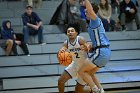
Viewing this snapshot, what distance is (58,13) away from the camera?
10.8 meters

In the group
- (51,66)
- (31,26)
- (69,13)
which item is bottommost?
(51,66)

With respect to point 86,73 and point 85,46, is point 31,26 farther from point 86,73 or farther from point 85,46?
point 86,73

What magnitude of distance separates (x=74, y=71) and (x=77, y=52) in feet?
1.14

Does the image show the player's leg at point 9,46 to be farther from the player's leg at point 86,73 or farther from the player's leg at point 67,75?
the player's leg at point 86,73

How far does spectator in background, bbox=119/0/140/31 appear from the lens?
1109cm

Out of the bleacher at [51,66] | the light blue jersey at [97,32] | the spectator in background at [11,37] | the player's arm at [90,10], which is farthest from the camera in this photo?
the spectator in background at [11,37]

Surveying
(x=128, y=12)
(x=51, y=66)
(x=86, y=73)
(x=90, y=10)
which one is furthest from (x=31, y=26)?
(x=90, y=10)

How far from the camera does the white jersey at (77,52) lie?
6344 mm

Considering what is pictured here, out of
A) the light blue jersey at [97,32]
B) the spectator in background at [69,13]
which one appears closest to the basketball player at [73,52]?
the light blue jersey at [97,32]

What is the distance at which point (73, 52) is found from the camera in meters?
6.39

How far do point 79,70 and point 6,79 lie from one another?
3229mm

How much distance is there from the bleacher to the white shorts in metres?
2.18

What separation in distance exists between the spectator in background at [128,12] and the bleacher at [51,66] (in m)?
0.50

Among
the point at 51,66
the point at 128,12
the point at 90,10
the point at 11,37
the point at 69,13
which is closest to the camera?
the point at 90,10
